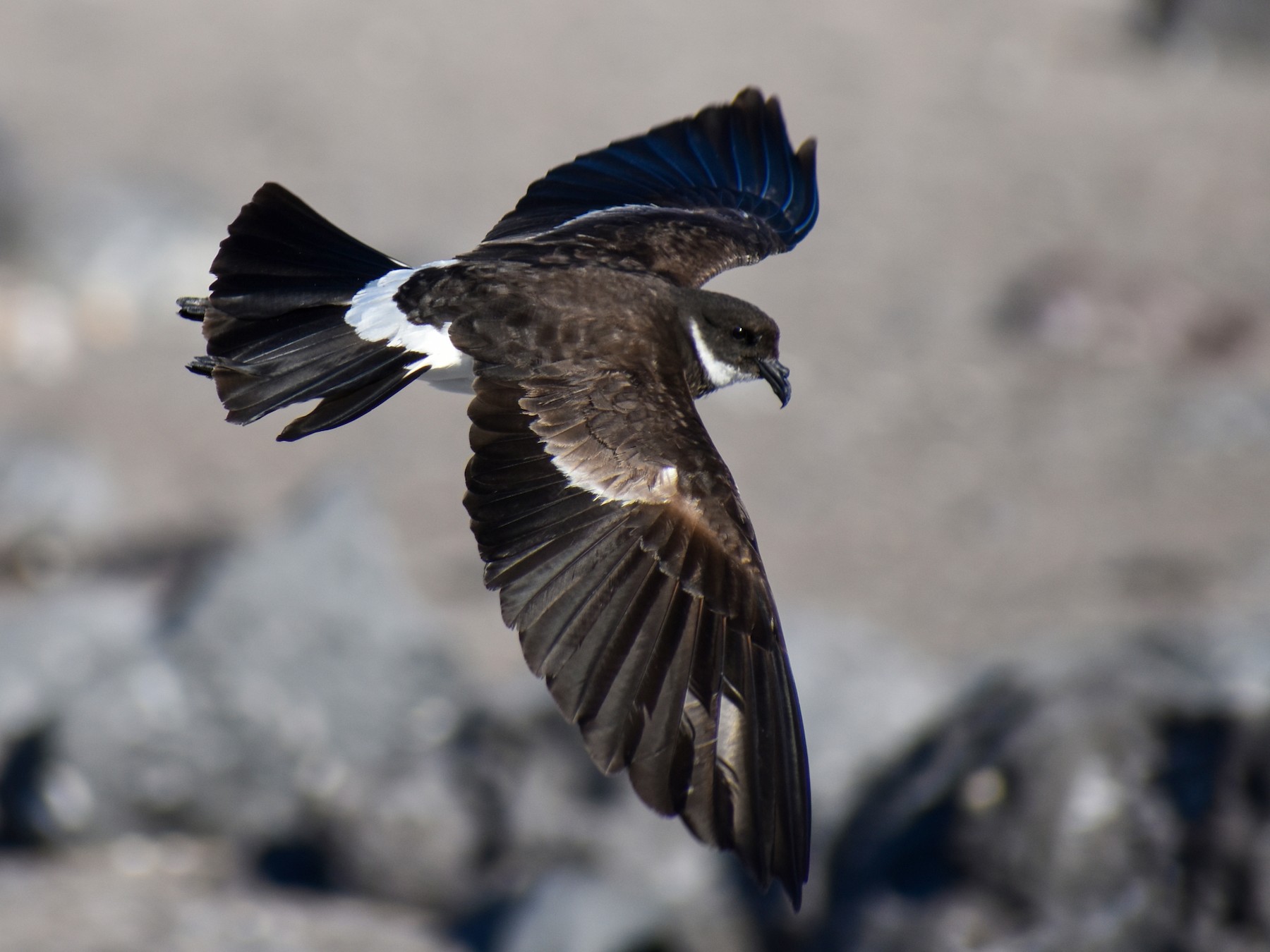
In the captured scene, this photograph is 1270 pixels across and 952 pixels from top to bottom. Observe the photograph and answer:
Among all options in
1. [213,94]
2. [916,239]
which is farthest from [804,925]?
[213,94]

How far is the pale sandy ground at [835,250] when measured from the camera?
9086mm

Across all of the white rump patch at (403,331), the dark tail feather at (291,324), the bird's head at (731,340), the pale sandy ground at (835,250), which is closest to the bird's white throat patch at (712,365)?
the bird's head at (731,340)

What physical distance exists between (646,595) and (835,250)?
9.24m

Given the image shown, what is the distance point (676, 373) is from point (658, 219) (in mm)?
1101

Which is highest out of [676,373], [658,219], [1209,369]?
[658,219]

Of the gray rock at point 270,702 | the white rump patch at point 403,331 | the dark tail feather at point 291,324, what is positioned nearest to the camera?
the dark tail feather at point 291,324

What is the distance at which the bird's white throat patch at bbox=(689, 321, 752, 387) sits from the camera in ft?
14.0

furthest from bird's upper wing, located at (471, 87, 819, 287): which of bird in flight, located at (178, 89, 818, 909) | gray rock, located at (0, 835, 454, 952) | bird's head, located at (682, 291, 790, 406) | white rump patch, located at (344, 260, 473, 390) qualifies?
gray rock, located at (0, 835, 454, 952)

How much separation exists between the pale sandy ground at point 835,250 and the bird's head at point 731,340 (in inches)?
95.6

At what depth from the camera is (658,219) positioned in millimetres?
4789

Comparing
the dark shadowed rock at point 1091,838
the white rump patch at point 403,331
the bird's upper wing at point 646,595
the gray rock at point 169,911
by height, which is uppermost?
the white rump patch at point 403,331

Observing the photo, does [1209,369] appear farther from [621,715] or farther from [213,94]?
[621,715]

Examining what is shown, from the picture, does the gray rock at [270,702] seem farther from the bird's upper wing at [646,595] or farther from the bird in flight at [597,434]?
the bird's upper wing at [646,595]

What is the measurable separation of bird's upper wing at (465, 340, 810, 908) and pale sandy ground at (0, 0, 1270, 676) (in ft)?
10.8
